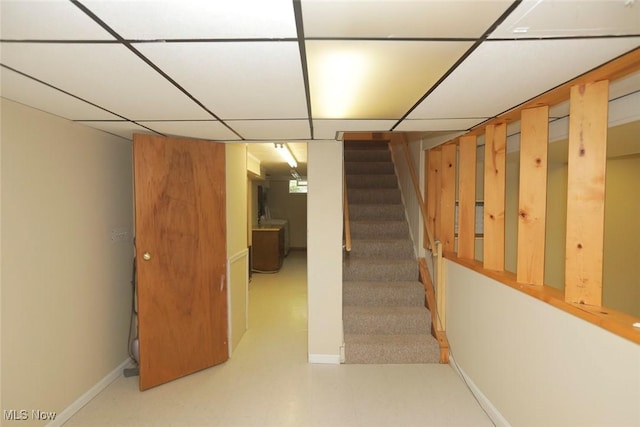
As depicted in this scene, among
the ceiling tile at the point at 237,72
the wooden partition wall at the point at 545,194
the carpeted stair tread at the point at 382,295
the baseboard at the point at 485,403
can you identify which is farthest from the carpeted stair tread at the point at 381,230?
the ceiling tile at the point at 237,72

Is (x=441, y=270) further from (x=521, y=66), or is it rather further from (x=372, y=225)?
(x=521, y=66)

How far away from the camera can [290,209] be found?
9328mm

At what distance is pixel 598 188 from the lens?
1.42 m

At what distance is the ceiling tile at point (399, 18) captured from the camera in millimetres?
863

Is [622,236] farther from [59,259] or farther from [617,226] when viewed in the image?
[59,259]

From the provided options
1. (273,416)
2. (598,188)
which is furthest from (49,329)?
(598,188)

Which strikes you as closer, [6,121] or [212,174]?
[6,121]

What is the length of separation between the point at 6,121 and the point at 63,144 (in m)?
0.38

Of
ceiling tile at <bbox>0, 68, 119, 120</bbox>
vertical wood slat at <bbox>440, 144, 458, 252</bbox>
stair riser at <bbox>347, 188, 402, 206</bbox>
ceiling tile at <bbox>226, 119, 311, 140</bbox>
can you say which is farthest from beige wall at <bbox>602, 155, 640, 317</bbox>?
ceiling tile at <bbox>0, 68, 119, 120</bbox>

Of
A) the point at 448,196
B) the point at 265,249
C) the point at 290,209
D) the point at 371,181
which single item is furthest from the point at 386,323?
the point at 290,209

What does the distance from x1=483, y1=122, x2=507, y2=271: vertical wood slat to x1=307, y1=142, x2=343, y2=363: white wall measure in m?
1.21

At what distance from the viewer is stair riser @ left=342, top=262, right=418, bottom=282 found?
3379 millimetres

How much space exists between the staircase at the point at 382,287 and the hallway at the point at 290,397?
15 cm

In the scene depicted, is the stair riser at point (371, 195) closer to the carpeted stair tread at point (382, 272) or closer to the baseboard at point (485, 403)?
the carpeted stair tread at point (382, 272)
